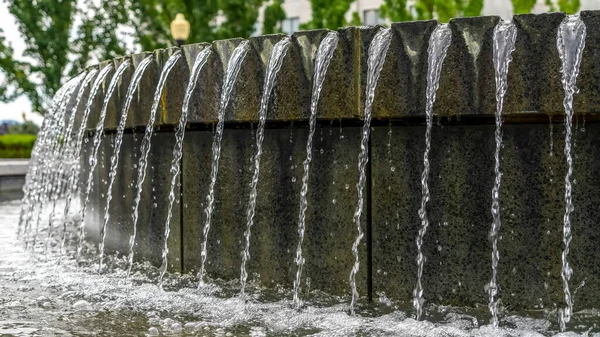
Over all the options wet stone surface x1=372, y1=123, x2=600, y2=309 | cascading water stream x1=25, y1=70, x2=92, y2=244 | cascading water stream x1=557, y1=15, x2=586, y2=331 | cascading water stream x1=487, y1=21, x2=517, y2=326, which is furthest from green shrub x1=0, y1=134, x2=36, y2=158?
cascading water stream x1=557, y1=15, x2=586, y2=331

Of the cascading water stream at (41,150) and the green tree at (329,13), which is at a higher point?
the green tree at (329,13)

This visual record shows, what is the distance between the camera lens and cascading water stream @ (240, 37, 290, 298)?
4852 millimetres

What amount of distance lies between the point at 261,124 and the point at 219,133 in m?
0.43

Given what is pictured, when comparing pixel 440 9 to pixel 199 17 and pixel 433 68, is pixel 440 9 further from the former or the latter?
pixel 433 68

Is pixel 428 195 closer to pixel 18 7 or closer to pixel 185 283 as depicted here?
pixel 185 283

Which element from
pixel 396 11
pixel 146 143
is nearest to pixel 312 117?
pixel 146 143

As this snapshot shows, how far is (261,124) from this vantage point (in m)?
4.97

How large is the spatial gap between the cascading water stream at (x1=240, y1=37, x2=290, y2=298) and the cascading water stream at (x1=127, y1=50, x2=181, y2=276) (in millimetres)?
672

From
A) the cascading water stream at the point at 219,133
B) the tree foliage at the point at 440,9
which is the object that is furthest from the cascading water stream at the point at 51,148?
the tree foliage at the point at 440,9

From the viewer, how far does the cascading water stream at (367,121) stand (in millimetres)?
4492

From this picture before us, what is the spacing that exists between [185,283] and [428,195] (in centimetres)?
187

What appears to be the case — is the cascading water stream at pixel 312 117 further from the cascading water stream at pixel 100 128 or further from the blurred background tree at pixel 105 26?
the blurred background tree at pixel 105 26

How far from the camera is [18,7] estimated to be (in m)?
30.0

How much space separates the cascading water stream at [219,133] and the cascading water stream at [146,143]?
38 centimetres
